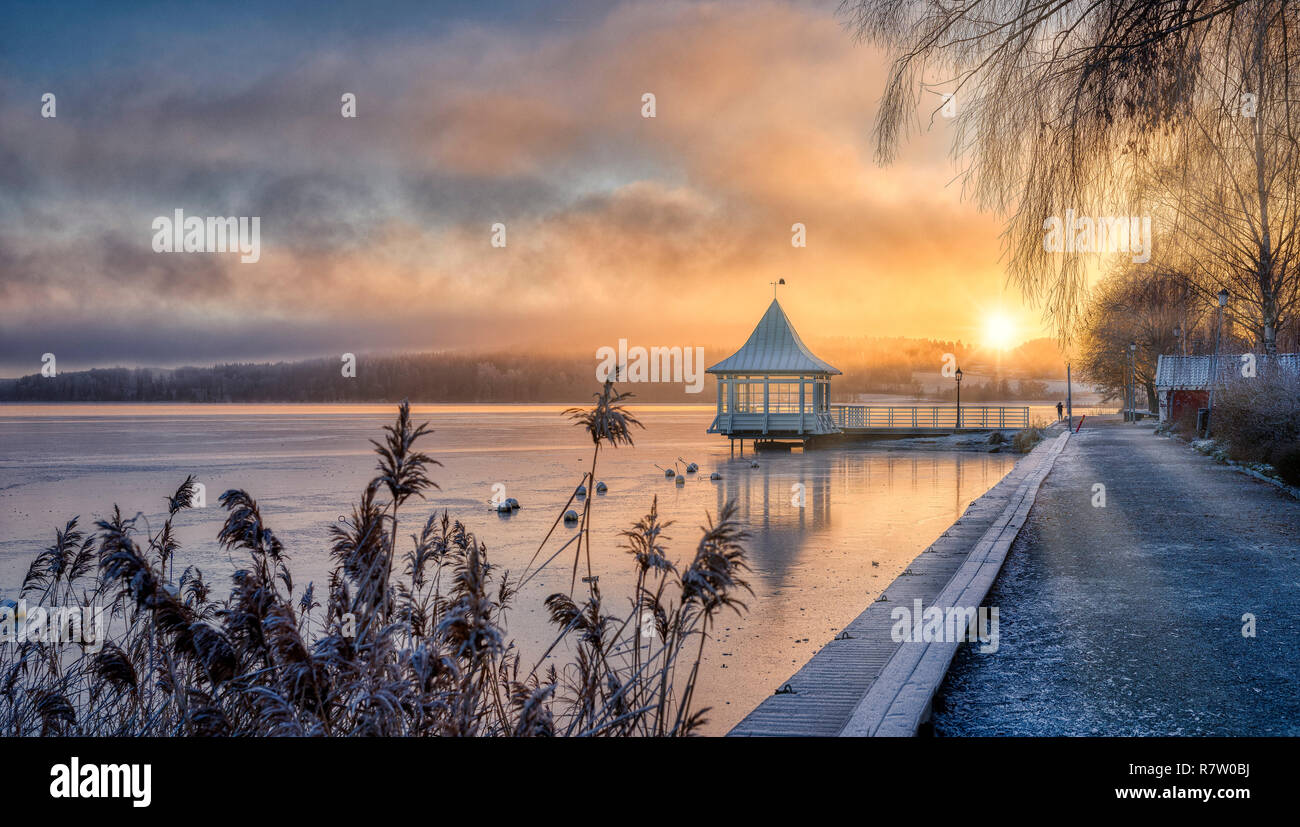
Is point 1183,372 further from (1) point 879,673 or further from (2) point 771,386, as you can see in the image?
(1) point 879,673

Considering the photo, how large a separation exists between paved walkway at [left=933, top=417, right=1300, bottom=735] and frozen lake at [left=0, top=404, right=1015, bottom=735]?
1.75 metres

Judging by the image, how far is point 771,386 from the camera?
39.7 meters

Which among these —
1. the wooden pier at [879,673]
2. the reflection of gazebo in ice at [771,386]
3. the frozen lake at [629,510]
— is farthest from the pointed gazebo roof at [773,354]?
the wooden pier at [879,673]

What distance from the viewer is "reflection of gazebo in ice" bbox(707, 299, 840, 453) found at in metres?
38.9

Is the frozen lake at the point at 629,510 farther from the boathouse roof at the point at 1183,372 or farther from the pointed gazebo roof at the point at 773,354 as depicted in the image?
the boathouse roof at the point at 1183,372

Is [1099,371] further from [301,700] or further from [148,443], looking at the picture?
[301,700]

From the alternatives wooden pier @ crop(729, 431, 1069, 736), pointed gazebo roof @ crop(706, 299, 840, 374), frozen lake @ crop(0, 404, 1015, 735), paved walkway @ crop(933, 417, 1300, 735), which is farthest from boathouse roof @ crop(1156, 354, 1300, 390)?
wooden pier @ crop(729, 431, 1069, 736)

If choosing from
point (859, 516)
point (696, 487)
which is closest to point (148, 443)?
point (696, 487)

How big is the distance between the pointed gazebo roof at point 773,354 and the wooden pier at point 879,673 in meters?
30.6

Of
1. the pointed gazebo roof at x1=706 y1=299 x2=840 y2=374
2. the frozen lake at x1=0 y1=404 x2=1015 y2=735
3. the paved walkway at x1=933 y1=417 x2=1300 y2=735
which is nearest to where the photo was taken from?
the paved walkway at x1=933 y1=417 x2=1300 y2=735

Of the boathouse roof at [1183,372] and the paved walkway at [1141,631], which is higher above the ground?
the boathouse roof at [1183,372]

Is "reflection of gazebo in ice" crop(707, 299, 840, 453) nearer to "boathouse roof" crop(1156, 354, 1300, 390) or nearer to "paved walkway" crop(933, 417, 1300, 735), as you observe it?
"boathouse roof" crop(1156, 354, 1300, 390)

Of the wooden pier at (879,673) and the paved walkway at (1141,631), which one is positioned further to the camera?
the paved walkway at (1141,631)

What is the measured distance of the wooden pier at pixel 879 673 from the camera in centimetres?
382
